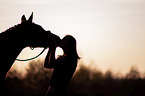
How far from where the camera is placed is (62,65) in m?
5.99

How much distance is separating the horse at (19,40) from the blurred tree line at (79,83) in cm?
3603

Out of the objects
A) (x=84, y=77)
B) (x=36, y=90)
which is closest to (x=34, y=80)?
(x=36, y=90)

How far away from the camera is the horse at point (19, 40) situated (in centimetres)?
580

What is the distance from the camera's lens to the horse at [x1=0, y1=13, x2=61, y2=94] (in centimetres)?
580

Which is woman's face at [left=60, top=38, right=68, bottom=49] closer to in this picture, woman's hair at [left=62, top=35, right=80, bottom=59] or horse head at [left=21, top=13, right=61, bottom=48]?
woman's hair at [left=62, top=35, right=80, bottom=59]

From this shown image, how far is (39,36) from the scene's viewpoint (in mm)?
6219

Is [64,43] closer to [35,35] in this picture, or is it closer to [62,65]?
[62,65]

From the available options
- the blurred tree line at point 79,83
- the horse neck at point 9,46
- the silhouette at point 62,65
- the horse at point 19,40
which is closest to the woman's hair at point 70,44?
the silhouette at point 62,65

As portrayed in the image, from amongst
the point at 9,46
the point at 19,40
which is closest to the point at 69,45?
the point at 19,40

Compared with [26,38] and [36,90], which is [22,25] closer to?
[26,38]

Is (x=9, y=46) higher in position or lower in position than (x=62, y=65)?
higher

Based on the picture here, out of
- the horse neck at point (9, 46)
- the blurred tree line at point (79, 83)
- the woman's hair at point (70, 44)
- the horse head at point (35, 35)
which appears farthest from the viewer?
the blurred tree line at point (79, 83)

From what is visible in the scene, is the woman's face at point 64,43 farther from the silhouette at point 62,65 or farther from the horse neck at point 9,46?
the horse neck at point 9,46

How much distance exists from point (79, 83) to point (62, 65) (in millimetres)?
48715
